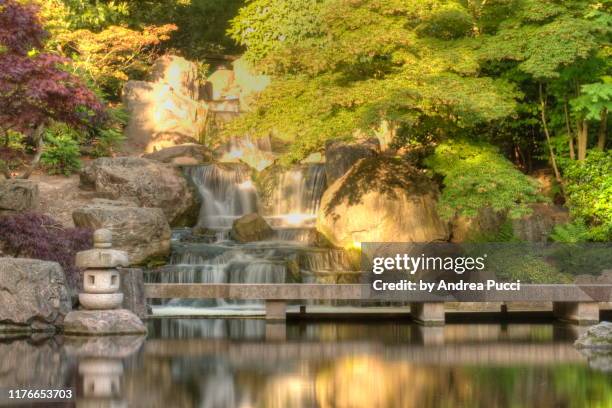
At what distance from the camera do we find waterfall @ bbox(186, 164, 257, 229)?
2758 centimetres

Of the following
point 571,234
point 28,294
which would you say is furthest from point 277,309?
point 571,234

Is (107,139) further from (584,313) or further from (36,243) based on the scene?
(584,313)

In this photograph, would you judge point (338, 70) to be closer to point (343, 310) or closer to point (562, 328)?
point (343, 310)

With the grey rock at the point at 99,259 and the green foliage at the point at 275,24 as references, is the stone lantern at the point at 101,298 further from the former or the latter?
the green foliage at the point at 275,24

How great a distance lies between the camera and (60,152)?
27.9 metres

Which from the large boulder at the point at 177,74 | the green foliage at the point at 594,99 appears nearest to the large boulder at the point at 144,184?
the large boulder at the point at 177,74

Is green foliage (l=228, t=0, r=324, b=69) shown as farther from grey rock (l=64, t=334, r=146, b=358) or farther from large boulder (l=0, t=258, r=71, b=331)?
grey rock (l=64, t=334, r=146, b=358)

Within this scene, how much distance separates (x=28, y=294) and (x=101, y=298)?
1117mm

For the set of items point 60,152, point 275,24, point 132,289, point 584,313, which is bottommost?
point 584,313

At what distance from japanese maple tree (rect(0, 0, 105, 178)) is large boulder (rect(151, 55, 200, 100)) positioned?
17.1 metres

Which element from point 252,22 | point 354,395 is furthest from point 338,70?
point 354,395

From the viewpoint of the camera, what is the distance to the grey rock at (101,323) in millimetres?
15547

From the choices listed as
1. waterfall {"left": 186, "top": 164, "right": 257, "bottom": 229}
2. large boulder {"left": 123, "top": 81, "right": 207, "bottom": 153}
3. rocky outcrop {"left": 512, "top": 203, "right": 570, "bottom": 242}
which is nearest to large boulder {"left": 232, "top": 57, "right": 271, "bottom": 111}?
large boulder {"left": 123, "top": 81, "right": 207, "bottom": 153}

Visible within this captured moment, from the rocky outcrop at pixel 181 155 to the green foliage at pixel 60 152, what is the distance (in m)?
2.42
